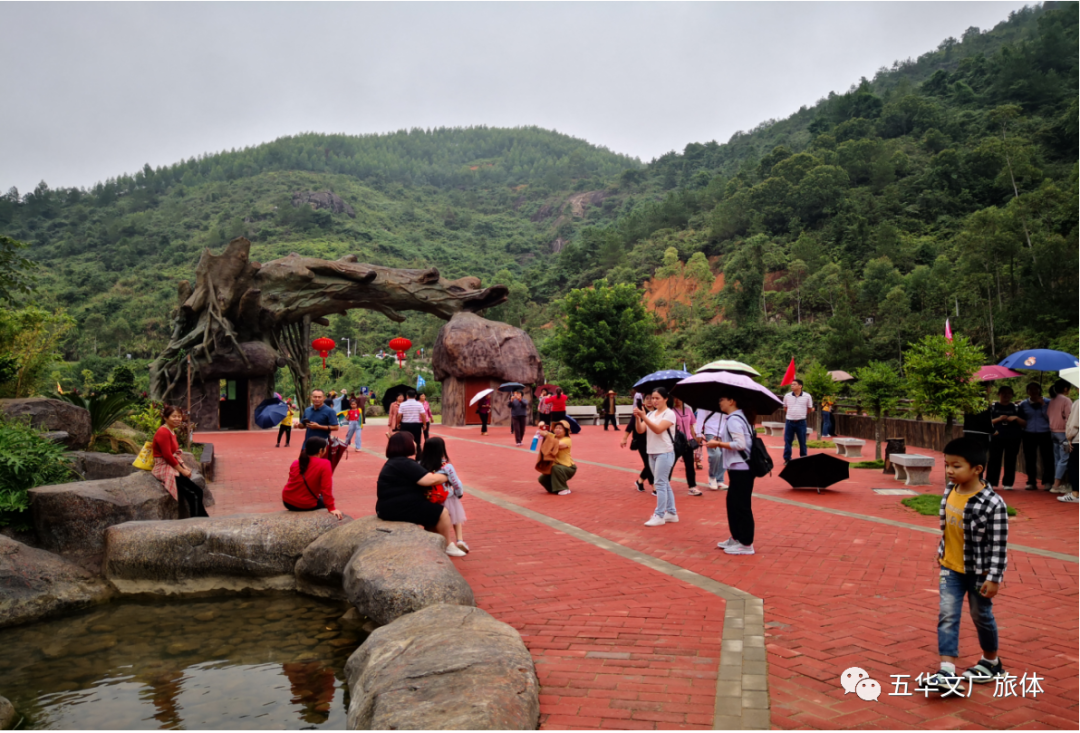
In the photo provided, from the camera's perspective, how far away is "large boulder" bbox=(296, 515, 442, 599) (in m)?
5.63

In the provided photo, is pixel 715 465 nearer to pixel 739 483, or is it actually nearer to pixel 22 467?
pixel 739 483

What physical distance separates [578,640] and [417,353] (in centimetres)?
4908

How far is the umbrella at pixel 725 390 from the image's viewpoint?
7375mm

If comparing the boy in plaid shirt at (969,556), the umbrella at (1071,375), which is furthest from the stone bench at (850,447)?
the boy in plaid shirt at (969,556)

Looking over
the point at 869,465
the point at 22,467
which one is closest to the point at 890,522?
the point at 869,465

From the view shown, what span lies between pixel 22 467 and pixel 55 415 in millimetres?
4131

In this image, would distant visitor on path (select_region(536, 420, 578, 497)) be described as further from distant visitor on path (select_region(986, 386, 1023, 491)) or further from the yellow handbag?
distant visitor on path (select_region(986, 386, 1023, 491))

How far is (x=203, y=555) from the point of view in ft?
20.1

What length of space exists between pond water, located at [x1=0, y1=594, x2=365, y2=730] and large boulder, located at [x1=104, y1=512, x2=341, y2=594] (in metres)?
0.19

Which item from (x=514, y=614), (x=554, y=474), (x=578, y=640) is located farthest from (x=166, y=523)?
(x=554, y=474)

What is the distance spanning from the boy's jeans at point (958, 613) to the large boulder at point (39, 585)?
6.25 metres

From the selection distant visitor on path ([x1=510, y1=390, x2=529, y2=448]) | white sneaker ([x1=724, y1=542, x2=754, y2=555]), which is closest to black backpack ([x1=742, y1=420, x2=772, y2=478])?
white sneaker ([x1=724, y1=542, x2=754, y2=555])

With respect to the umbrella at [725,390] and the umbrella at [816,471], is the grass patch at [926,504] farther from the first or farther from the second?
the umbrella at [725,390]

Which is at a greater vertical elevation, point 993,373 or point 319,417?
point 993,373
